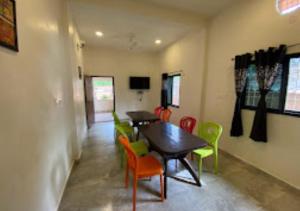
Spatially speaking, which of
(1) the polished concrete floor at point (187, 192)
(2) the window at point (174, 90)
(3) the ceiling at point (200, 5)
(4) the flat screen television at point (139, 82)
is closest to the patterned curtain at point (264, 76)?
(1) the polished concrete floor at point (187, 192)

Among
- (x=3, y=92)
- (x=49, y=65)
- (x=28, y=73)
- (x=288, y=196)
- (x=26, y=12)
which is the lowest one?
(x=288, y=196)

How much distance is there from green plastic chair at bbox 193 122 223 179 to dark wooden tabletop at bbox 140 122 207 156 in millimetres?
289

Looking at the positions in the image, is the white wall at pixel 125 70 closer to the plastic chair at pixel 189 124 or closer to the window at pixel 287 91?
the plastic chair at pixel 189 124

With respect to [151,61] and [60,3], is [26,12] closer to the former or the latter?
[60,3]

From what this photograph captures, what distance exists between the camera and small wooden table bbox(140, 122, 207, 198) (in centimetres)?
184

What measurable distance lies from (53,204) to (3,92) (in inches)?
55.9

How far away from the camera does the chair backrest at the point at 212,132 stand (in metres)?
2.37

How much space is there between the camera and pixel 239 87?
2.76m

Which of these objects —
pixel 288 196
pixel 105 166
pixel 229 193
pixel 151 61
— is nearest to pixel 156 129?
pixel 105 166

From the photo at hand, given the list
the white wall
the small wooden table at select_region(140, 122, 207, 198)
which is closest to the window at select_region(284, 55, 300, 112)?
the small wooden table at select_region(140, 122, 207, 198)

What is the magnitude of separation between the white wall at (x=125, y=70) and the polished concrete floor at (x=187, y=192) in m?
4.09

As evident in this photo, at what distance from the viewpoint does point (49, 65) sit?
175cm

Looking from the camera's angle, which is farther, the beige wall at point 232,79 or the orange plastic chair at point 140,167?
the beige wall at point 232,79

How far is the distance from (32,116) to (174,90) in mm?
4839
